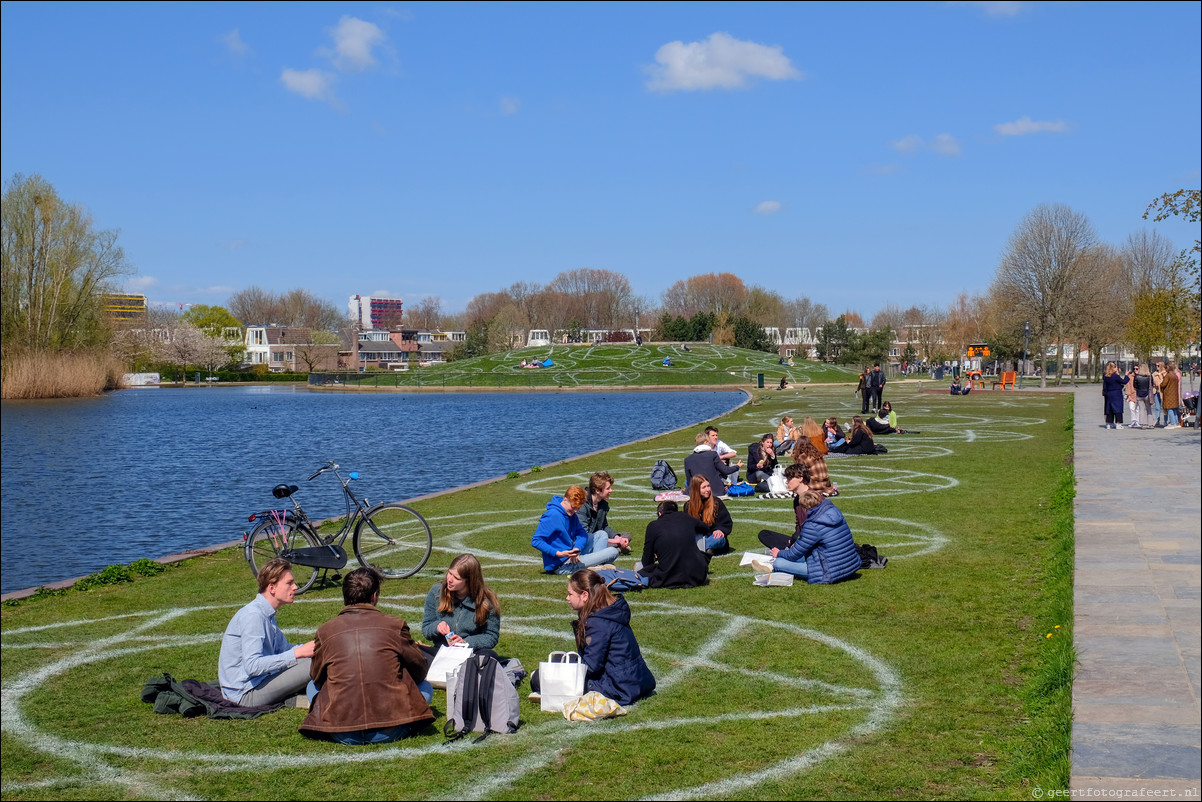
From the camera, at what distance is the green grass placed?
357 feet

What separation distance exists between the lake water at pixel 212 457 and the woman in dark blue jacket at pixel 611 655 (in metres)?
12.5

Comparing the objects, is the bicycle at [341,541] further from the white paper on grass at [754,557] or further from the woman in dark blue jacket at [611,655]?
the woman in dark blue jacket at [611,655]

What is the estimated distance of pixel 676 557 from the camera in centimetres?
1291

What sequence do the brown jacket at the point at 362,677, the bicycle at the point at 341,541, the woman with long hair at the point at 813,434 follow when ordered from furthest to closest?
the woman with long hair at the point at 813,434 → the bicycle at the point at 341,541 → the brown jacket at the point at 362,677

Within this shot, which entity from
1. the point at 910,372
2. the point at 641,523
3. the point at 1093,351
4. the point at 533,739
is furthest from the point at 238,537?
the point at 910,372

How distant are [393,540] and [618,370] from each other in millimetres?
105839

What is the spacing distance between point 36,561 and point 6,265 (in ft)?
216

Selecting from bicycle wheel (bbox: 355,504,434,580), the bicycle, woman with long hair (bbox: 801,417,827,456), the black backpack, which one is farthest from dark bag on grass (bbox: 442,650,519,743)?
woman with long hair (bbox: 801,417,827,456)

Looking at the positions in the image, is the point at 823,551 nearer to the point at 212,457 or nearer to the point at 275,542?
the point at 275,542

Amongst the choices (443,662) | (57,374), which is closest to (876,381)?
(443,662)

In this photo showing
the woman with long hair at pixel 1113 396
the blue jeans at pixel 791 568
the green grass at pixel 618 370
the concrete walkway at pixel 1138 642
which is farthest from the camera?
the green grass at pixel 618 370

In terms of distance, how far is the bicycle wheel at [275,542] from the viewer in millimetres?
A: 13406

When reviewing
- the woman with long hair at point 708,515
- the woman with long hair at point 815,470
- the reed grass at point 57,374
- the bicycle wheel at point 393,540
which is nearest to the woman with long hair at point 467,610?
the bicycle wheel at point 393,540

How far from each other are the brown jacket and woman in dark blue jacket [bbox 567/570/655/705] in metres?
1.47
